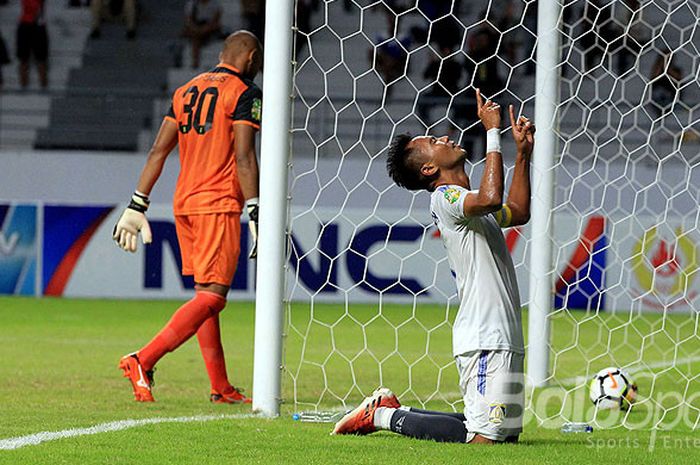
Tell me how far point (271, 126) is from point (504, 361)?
173cm

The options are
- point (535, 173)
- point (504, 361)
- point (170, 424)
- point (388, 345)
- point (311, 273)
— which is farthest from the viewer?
point (311, 273)

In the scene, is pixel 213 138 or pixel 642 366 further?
pixel 642 366

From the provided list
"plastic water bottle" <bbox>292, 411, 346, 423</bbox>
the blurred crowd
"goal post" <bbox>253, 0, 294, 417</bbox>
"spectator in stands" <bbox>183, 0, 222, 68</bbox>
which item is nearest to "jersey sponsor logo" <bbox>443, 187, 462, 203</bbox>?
"goal post" <bbox>253, 0, 294, 417</bbox>

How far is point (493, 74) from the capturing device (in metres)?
15.6

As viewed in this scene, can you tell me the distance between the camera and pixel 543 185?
7988 mm

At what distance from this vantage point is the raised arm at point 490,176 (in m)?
5.11

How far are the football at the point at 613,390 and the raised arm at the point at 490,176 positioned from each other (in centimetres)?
198

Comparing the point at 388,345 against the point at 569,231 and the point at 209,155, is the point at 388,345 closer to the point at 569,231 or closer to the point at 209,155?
the point at 209,155

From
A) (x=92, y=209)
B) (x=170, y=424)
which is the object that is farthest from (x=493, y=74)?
(x=170, y=424)

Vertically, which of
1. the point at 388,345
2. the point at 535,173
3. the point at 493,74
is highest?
the point at 493,74

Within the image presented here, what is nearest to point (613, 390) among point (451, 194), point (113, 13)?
point (451, 194)

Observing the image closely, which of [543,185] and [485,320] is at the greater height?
[543,185]

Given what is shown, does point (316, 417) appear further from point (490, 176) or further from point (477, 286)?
point (490, 176)

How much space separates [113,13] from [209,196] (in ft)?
46.3
